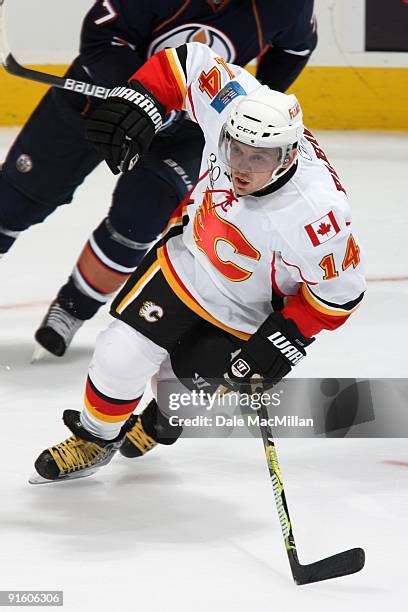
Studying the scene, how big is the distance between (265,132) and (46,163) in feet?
4.09

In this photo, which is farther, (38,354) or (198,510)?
(38,354)

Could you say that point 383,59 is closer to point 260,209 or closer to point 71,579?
point 260,209

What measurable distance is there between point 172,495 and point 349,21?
11.7 feet

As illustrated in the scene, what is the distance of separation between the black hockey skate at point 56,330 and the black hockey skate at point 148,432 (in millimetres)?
705

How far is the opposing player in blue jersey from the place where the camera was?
10.9 ft

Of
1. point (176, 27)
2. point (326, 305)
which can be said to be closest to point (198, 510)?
point (326, 305)

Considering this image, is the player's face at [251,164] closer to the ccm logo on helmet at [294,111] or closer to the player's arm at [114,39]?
the ccm logo on helmet at [294,111]

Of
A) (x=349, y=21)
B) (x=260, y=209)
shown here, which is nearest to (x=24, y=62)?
(x=349, y=21)

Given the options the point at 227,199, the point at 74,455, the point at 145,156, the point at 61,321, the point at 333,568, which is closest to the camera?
the point at 333,568

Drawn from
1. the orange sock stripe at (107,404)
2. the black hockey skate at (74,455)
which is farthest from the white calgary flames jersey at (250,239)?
the black hockey skate at (74,455)

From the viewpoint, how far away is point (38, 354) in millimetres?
3469

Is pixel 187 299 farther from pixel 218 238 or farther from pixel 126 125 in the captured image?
pixel 126 125

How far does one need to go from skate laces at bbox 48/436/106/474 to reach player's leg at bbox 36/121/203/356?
0.81m

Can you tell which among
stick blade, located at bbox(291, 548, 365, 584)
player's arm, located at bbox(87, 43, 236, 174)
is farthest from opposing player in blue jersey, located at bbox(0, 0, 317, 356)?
stick blade, located at bbox(291, 548, 365, 584)
